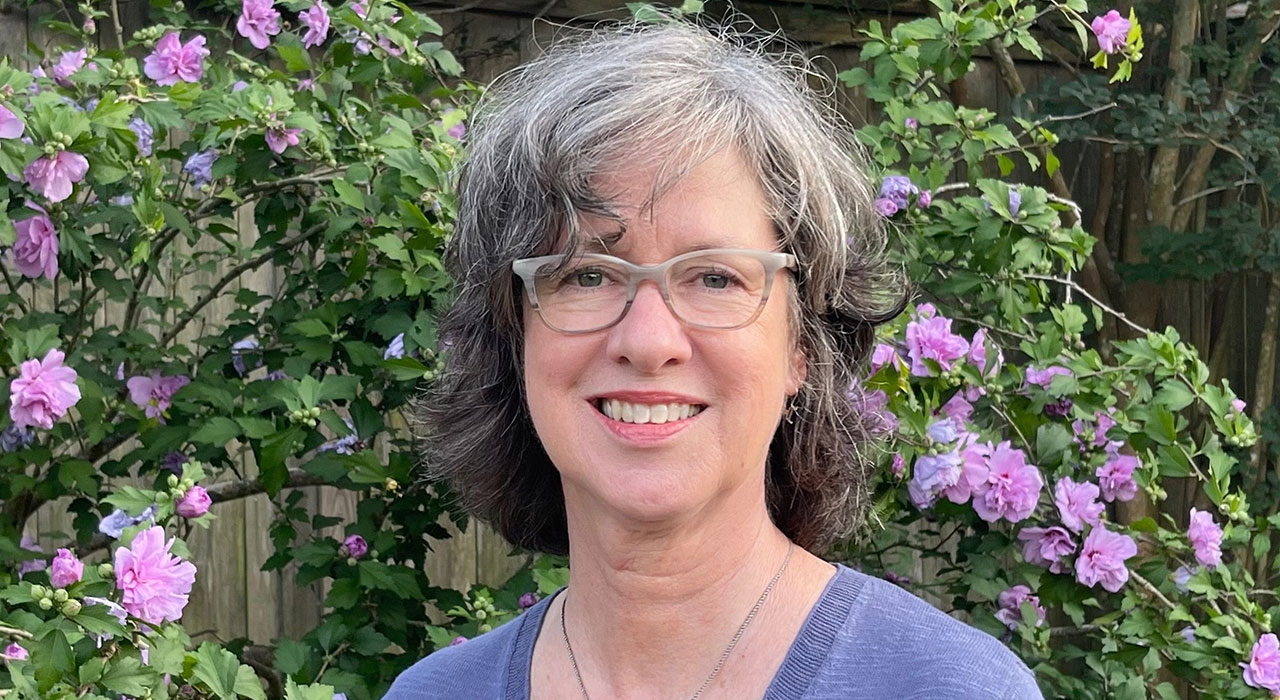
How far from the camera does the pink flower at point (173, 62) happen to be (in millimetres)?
2549

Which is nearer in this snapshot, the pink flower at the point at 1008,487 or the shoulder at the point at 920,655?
the shoulder at the point at 920,655

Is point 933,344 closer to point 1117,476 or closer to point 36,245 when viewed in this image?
point 1117,476

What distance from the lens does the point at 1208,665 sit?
92.8 inches

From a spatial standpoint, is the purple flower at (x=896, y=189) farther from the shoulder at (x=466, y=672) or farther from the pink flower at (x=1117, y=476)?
the shoulder at (x=466, y=672)

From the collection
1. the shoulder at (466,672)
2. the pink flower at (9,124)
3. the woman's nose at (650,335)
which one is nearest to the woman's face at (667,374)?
the woman's nose at (650,335)

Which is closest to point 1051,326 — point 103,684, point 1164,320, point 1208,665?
point 1208,665

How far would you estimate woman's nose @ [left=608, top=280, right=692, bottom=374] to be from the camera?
50.7 inches

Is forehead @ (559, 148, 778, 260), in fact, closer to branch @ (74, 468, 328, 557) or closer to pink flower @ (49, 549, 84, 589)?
pink flower @ (49, 549, 84, 589)

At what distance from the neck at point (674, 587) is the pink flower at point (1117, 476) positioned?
3.90ft

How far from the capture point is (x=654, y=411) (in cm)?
132

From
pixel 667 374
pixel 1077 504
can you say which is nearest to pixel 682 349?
pixel 667 374

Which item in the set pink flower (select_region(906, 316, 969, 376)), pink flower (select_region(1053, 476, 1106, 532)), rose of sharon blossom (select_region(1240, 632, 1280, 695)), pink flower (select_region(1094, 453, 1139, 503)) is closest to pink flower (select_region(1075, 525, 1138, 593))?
pink flower (select_region(1053, 476, 1106, 532))

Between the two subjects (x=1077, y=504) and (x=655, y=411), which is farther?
(x=1077, y=504)

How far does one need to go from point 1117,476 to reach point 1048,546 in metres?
0.18
